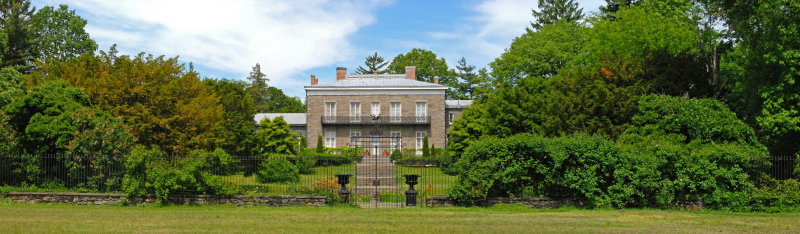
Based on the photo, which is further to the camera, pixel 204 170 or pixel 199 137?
pixel 199 137

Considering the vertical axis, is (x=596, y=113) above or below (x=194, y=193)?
above

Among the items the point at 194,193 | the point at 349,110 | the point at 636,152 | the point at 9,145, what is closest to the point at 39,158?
the point at 9,145

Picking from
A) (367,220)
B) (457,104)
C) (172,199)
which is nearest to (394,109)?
(457,104)

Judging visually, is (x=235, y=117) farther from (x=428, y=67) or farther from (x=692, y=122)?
(x=428, y=67)

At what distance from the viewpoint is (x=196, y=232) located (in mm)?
9727

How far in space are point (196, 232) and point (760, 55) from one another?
1792 centimetres

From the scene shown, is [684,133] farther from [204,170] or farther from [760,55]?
[204,170]

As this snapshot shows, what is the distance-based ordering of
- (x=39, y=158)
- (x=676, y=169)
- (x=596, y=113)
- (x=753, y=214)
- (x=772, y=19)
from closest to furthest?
(x=753, y=214) < (x=676, y=169) < (x=39, y=158) < (x=772, y=19) < (x=596, y=113)

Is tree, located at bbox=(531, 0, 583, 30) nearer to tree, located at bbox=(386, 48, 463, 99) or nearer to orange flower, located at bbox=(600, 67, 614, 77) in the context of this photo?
tree, located at bbox=(386, 48, 463, 99)

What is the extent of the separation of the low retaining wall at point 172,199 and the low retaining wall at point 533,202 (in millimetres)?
2860

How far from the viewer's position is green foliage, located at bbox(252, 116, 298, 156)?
32281 millimetres

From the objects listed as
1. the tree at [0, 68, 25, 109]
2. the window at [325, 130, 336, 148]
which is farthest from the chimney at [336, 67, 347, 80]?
the tree at [0, 68, 25, 109]

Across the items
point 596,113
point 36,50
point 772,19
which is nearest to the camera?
point 772,19

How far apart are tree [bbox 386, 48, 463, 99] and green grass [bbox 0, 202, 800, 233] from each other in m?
44.4
